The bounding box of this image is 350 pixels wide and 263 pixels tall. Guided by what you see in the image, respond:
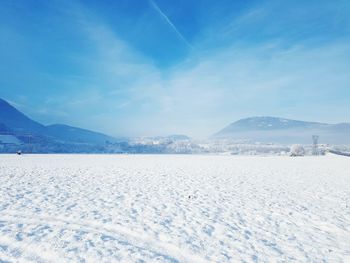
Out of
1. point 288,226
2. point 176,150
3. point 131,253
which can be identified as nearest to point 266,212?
point 288,226

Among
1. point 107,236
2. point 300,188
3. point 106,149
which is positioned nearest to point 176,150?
point 106,149

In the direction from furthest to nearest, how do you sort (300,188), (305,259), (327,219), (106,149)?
(106,149)
(300,188)
(327,219)
(305,259)

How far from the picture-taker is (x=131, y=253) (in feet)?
15.7

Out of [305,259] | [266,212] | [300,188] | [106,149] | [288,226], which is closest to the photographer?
[305,259]

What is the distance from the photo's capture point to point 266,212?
7.90 m

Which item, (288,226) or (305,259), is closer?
(305,259)

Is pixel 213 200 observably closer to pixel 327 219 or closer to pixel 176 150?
pixel 327 219

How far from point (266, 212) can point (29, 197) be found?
8.61 metres

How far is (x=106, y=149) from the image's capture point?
3922 inches

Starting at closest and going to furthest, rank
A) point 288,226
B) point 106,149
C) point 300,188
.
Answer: point 288,226 < point 300,188 < point 106,149

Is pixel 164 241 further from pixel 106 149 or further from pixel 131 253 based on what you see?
pixel 106 149

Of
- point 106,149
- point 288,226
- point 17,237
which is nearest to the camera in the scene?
point 17,237

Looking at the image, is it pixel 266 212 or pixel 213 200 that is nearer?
pixel 266 212

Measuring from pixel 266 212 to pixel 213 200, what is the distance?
2.17 meters
